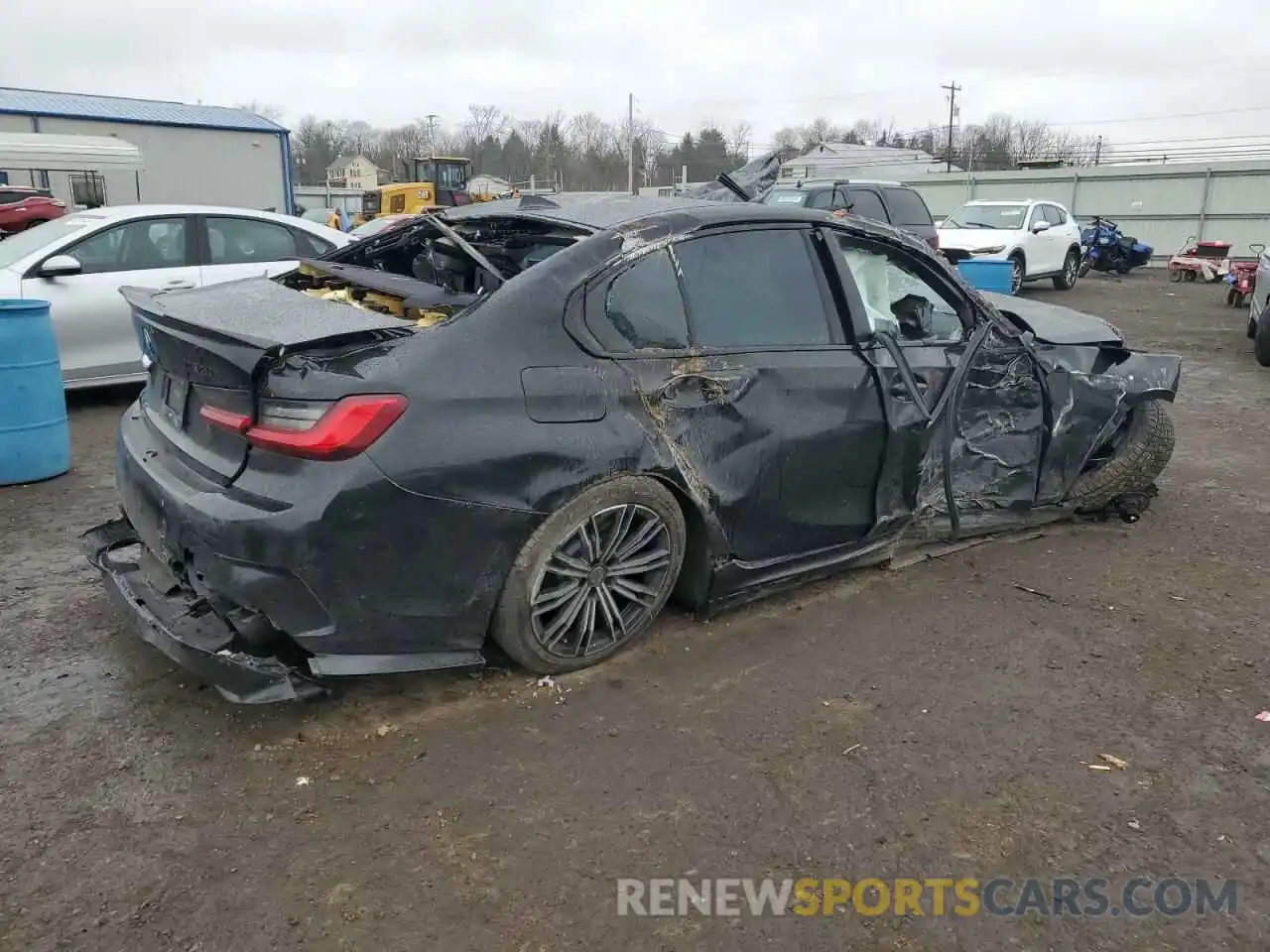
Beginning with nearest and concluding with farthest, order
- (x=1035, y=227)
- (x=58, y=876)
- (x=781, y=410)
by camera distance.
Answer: (x=58, y=876) → (x=781, y=410) → (x=1035, y=227)

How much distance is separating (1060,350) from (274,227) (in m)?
5.99

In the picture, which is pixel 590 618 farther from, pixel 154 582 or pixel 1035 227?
pixel 1035 227

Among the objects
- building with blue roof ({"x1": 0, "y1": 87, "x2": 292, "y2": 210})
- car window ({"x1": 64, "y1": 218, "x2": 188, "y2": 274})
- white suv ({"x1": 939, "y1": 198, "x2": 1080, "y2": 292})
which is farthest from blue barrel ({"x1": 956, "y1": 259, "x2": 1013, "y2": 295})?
building with blue roof ({"x1": 0, "y1": 87, "x2": 292, "y2": 210})

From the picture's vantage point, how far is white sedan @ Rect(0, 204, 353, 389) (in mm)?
6516

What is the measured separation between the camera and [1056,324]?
4.77 m

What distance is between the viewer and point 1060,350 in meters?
4.56

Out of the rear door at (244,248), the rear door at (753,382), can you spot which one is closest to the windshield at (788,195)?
the rear door at (244,248)

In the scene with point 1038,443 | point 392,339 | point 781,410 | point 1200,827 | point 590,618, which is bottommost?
point 1200,827

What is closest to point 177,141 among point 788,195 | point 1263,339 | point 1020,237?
point 788,195

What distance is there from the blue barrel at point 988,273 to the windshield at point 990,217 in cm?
567

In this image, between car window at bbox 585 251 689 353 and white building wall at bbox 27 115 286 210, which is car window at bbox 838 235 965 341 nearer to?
car window at bbox 585 251 689 353

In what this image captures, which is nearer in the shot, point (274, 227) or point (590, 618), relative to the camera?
point (590, 618)

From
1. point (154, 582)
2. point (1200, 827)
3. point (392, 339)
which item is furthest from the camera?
point (154, 582)

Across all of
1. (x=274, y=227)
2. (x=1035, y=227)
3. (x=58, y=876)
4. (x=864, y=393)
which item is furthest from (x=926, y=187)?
(x=58, y=876)
